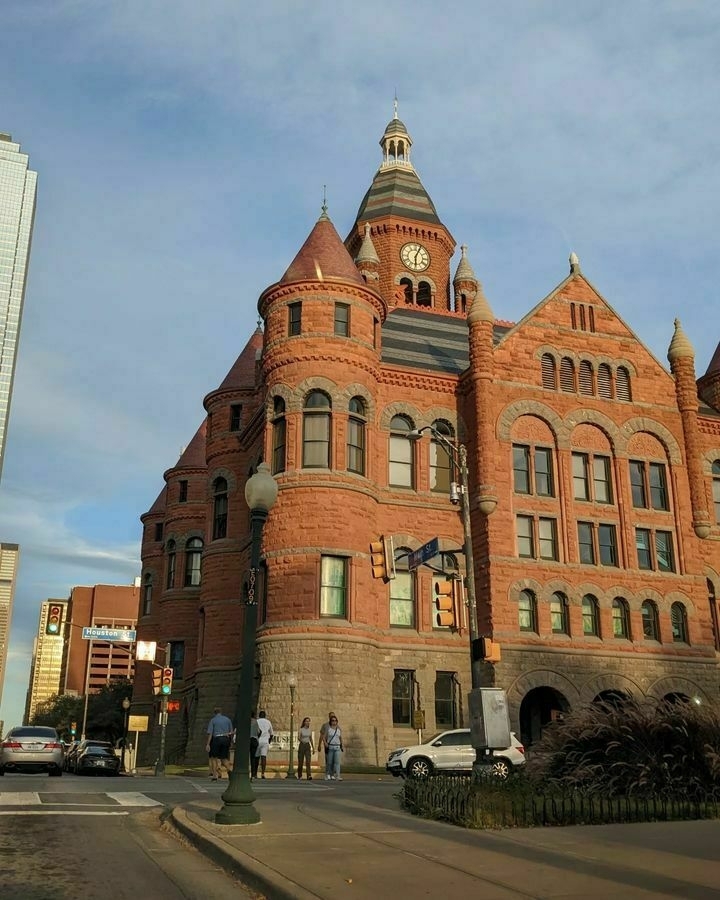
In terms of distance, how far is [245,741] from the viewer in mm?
11883

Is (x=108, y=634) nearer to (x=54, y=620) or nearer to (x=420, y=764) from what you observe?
(x=54, y=620)

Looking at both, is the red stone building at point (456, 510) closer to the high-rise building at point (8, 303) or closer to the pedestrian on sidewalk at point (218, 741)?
the pedestrian on sidewalk at point (218, 741)

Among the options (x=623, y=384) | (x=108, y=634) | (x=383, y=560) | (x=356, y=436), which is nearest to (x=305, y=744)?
(x=383, y=560)

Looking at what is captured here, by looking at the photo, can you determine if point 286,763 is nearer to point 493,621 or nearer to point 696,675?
point 493,621

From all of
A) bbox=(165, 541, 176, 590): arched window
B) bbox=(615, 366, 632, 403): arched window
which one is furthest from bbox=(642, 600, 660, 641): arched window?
bbox=(165, 541, 176, 590): arched window

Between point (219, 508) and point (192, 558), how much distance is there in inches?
356

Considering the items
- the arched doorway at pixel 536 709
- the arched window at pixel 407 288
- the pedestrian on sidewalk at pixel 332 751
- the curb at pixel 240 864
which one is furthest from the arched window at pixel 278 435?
the arched window at pixel 407 288

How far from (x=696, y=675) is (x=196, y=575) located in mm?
25777

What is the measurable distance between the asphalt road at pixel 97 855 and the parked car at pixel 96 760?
17690mm

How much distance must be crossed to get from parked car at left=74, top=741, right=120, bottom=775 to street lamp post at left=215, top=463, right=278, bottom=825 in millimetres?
22083

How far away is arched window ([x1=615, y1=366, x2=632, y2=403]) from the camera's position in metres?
37.8

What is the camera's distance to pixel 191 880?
27.0 ft

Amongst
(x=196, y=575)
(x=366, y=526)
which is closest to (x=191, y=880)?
(x=366, y=526)

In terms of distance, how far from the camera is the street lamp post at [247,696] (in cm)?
1110
